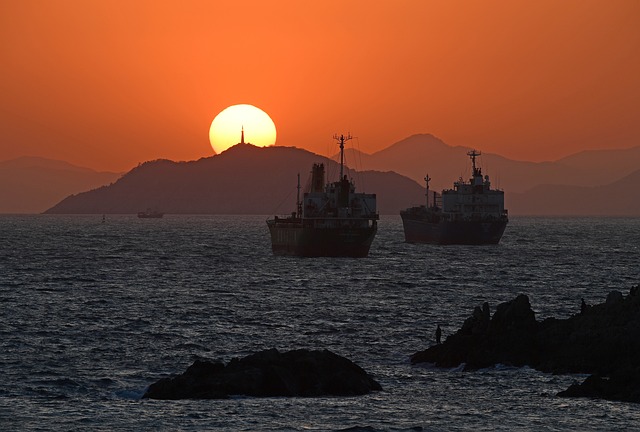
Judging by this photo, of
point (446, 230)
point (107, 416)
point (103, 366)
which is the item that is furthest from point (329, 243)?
point (107, 416)

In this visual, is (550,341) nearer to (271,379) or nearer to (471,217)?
(271,379)

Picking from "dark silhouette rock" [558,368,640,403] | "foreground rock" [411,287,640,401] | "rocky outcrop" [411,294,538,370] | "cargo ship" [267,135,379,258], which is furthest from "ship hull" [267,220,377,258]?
"dark silhouette rock" [558,368,640,403]

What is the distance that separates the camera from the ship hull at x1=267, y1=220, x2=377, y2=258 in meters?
127

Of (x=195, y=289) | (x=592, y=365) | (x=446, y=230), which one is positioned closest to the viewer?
(x=592, y=365)

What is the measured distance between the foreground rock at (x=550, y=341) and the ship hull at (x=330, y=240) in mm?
79469

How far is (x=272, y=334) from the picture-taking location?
57.2 m

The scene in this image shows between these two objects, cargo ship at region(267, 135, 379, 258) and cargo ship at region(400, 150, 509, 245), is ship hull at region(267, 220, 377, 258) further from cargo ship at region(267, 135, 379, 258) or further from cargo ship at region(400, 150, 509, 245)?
cargo ship at region(400, 150, 509, 245)

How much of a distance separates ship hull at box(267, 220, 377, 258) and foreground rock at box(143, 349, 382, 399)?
285 ft

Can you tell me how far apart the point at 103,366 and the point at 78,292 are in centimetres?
4028

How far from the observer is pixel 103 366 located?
45812 millimetres

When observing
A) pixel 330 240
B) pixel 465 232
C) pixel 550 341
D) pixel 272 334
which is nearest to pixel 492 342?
pixel 550 341

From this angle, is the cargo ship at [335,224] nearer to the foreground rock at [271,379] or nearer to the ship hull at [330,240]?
the ship hull at [330,240]

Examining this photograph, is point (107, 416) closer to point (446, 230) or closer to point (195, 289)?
point (195, 289)

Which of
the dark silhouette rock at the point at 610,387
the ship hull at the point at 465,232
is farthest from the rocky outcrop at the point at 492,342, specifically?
the ship hull at the point at 465,232
